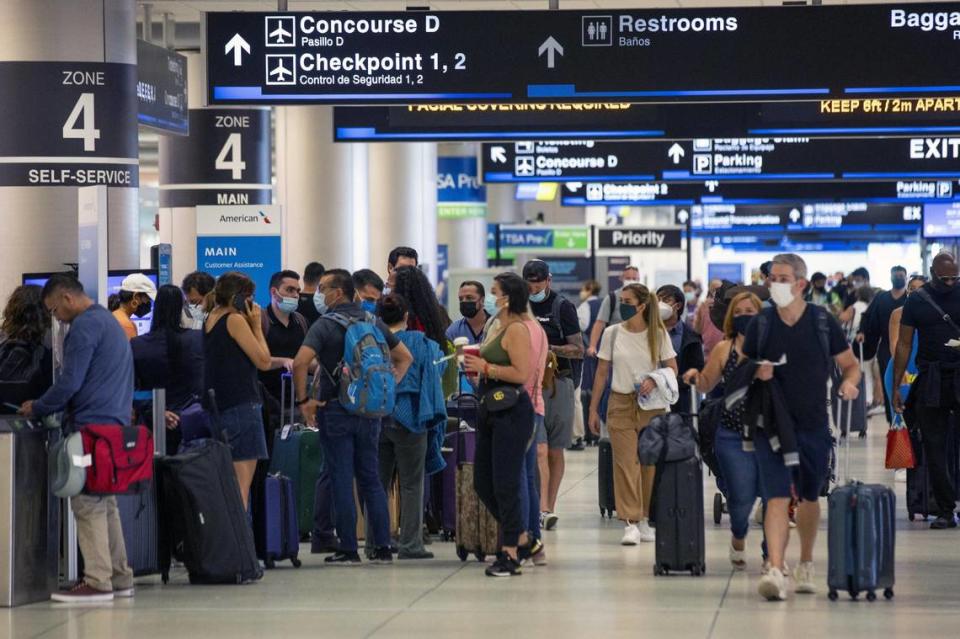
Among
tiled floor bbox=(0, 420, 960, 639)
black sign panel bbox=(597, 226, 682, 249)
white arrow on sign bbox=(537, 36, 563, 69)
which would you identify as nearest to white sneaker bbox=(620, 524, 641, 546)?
tiled floor bbox=(0, 420, 960, 639)

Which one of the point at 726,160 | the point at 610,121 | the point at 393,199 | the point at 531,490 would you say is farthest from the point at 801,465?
the point at 393,199

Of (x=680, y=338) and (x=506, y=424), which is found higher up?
(x=680, y=338)

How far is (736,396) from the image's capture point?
349 inches

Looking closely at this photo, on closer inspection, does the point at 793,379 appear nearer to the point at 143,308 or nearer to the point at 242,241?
the point at 143,308

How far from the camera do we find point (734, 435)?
9.88 meters

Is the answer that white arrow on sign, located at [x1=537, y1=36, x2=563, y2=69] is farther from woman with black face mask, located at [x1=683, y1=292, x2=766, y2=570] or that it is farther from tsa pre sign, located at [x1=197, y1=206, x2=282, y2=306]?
tsa pre sign, located at [x1=197, y1=206, x2=282, y2=306]

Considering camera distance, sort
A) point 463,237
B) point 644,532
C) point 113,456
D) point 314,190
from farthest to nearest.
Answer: point 463,237, point 314,190, point 644,532, point 113,456

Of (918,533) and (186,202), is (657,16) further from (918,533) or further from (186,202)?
(186,202)

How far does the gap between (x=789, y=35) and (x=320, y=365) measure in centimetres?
414

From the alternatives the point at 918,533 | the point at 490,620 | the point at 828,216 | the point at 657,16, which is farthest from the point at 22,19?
the point at 828,216

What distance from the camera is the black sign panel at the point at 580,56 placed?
1198cm

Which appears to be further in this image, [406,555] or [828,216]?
[828,216]

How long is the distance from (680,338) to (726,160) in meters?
11.2

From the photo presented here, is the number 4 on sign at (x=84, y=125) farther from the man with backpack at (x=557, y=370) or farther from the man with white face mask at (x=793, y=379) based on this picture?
the man with white face mask at (x=793, y=379)
